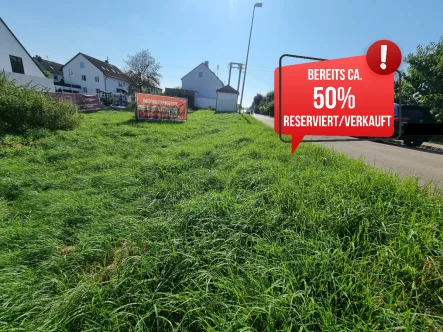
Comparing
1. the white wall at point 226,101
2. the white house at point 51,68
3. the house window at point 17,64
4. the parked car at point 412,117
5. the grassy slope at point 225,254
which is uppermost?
the white house at point 51,68

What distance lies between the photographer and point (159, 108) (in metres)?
14.9

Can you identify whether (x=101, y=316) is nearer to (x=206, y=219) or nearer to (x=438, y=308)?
(x=206, y=219)

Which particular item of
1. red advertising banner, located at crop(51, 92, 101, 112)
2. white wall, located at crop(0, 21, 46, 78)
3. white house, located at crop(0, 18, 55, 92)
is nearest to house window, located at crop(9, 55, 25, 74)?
white house, located at crop(0, 18, 55, 92)

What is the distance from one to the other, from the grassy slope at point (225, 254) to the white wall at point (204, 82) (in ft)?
135

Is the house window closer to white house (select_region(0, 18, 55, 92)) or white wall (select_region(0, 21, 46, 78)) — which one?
white house (select_region(0, 18, 55, 92))

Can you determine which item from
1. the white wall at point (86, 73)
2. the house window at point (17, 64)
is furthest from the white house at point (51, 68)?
the house window at point (17, 64)

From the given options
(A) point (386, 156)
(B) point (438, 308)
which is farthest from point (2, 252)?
(A) point (386, 156)

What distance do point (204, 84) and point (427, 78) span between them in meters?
35.4

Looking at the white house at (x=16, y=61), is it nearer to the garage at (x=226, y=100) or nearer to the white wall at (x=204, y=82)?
the garage at (x=226, y=100)

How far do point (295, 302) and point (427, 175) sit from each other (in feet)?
19.1

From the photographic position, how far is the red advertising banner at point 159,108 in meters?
14.1

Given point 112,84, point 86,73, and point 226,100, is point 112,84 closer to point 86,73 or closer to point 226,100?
point 86,73

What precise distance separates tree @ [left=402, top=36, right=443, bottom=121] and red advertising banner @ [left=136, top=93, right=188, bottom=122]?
16672mm

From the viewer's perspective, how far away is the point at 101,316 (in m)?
1.55
